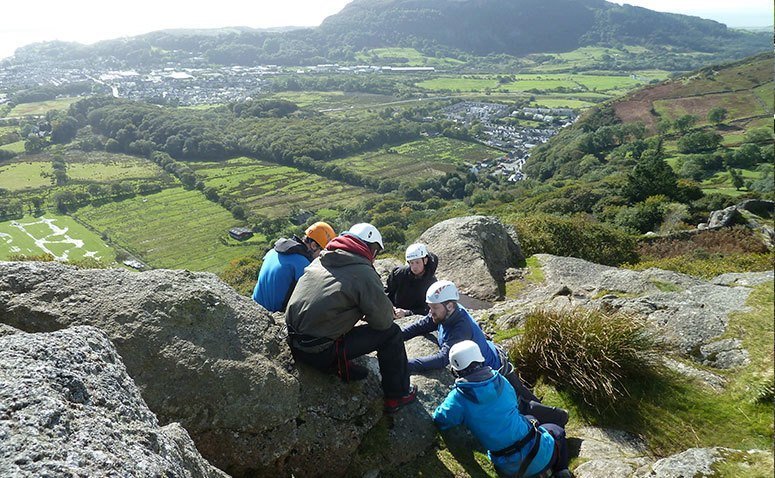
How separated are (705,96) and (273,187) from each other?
96.5 meters

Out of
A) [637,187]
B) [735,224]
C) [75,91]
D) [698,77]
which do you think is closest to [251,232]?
[637,187]

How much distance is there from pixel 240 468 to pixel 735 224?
2459 centimetres

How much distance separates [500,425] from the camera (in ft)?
19.6

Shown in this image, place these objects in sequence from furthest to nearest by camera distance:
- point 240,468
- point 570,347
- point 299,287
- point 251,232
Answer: point 251,232 < point 570,347 < point 299,287 < point 240,468

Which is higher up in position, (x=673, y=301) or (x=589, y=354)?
(x=589, y=354)

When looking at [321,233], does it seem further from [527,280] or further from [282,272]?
[527,280]

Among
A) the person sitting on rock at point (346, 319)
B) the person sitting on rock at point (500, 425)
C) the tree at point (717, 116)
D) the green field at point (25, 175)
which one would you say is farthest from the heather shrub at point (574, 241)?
the green field at point (25, 175)

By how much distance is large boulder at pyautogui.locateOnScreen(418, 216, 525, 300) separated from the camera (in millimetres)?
14438

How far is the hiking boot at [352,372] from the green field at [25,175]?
10205 centimetres

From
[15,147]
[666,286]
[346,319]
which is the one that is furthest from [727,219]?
[15,147]

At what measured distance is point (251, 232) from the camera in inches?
3044

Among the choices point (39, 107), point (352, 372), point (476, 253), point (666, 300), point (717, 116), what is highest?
point (352, 372)

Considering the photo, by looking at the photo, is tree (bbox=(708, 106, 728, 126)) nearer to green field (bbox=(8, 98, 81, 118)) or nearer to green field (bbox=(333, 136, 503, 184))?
green field (bbox=(333, 136, 503, 184))

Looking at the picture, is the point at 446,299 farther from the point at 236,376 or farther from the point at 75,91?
the point at 75,91
